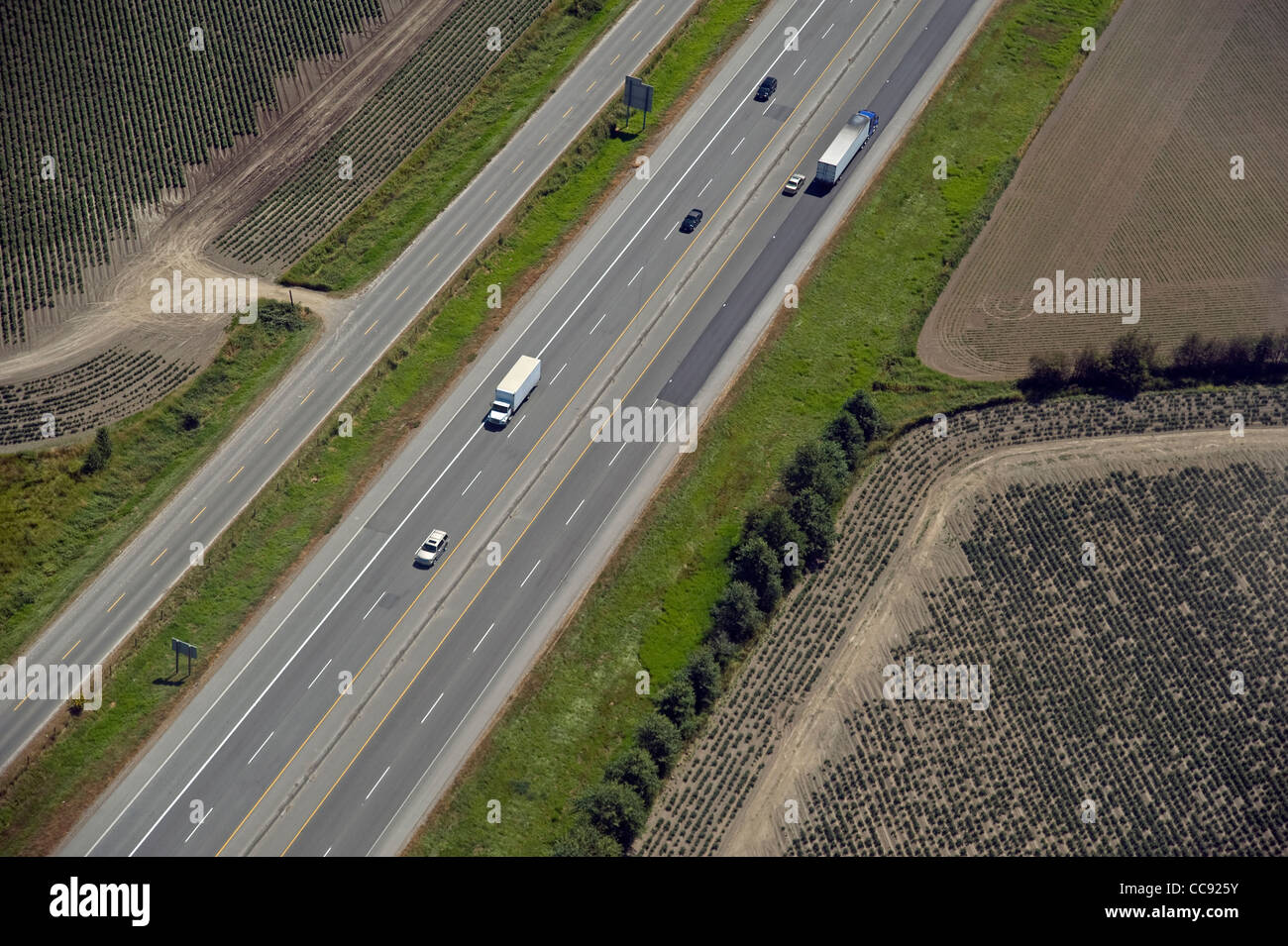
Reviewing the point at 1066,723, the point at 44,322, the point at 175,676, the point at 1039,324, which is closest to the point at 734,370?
the point at 1039,324

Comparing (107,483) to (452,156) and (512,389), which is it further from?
(452,156)

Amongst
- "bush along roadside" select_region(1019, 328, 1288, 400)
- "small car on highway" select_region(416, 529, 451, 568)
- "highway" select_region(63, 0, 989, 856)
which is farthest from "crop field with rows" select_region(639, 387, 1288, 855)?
"small car on highway" select_region(416, 529, 451, 568)

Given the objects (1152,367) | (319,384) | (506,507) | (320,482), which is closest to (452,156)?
(319,384)

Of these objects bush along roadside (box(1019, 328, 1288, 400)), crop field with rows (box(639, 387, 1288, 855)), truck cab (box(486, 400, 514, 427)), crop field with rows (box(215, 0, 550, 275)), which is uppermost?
crop field with rows (box(215, 0, 550, 275))

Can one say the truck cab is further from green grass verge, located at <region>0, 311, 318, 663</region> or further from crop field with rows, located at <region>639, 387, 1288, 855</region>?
crop field with rows, located at <region>639, 387, 1288, 855</region>

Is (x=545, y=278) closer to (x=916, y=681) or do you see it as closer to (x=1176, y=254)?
(x=916, y=681)

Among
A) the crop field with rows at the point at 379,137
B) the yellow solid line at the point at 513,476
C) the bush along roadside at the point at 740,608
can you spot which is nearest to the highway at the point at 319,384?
the crop field with rows at the point at 379,137

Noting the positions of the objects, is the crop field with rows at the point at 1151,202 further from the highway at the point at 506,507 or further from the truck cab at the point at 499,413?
the truck cab at the point at 499,413
